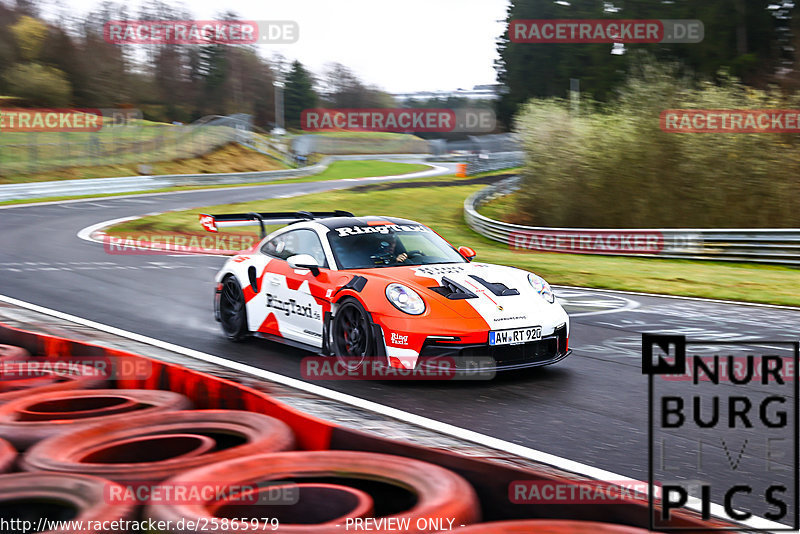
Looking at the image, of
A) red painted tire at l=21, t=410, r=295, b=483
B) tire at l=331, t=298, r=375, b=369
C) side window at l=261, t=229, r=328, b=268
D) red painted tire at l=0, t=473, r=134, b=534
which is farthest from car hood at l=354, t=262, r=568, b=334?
red painted tire at l=0, t=473, r=134, b=534

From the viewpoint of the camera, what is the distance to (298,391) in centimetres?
660

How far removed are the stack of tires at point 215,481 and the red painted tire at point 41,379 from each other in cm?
59

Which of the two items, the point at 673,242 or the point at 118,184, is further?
the point at 118,184

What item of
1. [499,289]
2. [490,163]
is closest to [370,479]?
[499,289]

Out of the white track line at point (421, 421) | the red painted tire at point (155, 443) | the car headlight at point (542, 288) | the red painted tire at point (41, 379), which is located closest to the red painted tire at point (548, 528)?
the white track line at point (421, 421)

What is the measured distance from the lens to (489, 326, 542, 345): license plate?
678cm

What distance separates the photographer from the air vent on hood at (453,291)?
7031 millimetres

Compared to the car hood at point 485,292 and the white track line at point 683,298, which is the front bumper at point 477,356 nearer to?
the car hood at point 485,292

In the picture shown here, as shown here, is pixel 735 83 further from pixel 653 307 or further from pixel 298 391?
pixel 298 391

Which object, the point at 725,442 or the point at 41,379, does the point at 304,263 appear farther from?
the point at 725,442

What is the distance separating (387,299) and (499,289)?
0.98m

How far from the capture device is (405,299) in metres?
6.96

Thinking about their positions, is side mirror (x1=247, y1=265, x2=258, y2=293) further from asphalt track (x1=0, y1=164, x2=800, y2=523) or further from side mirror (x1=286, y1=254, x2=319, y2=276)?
side mirror (x1=286, y1=254, x2=319, y2=276)

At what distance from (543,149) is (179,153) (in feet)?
96.7
